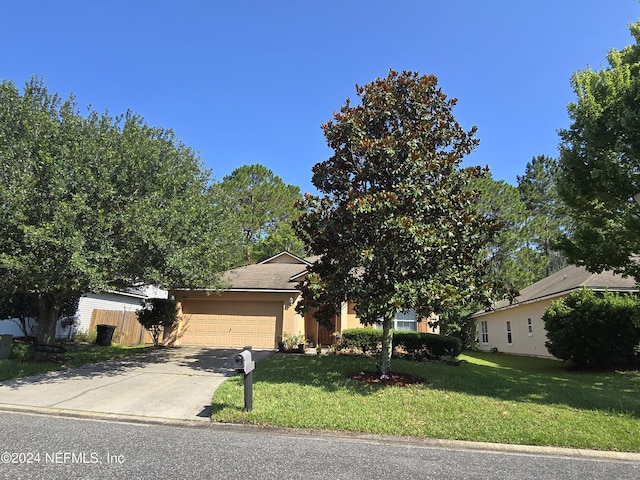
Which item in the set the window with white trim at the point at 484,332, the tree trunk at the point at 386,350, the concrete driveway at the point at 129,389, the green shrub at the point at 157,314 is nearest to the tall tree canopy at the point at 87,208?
A: the concrete driveway at the point at 129,389

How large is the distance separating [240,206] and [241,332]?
20540 mm

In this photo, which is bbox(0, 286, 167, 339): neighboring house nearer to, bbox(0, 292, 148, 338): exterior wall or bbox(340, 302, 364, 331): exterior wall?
bbox(0, 292, 148, 338): exterior wall

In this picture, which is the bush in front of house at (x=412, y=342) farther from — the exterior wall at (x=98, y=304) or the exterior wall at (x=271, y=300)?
the exterior wall at (x=98, y=304)

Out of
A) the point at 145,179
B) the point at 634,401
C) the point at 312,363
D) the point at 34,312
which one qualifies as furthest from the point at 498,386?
the point at 34,312

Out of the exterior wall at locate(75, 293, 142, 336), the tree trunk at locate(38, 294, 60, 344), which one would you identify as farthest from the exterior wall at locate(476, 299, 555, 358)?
the exterior wall at locate(75, 293, 142, 336)

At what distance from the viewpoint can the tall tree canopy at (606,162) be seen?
961cm

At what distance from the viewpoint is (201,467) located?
488 centimetres

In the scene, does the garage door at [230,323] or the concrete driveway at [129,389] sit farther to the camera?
the garage door at [230,323]

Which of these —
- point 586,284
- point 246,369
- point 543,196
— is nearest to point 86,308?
point 246,369

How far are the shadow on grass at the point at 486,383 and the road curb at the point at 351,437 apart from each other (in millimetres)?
2267

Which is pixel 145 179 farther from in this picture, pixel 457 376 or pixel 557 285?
pixel 557 285

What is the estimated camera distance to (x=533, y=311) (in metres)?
21.6

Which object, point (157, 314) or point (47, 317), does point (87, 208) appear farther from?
point (157, 314)

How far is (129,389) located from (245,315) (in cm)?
958
